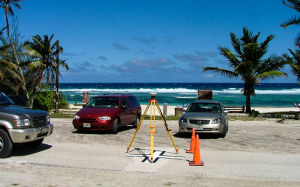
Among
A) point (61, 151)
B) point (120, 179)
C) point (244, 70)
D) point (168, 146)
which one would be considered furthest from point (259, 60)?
point (120, 179)

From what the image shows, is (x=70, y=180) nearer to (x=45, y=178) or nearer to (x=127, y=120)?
(x=45, y=178)

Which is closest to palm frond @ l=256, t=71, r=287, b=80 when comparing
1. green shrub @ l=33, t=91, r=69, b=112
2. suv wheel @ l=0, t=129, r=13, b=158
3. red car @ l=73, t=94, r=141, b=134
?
red car @ l=73, t=94, r=141, b=134

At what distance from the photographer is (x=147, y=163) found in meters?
8.58

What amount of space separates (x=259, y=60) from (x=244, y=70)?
1.34 meters

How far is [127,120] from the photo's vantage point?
1512 cm

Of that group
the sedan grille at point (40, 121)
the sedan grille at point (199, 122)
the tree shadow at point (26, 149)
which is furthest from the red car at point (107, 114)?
the sedan grille at point (40, 121)

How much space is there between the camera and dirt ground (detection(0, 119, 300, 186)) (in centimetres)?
695

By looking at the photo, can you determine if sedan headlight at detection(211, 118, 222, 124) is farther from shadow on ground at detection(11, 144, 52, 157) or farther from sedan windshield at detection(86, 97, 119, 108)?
shadow on ground at detection(11, 144, 52, 157)

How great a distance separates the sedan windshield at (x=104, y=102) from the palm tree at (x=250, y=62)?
12517mm

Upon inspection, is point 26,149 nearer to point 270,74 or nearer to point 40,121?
point 40,121

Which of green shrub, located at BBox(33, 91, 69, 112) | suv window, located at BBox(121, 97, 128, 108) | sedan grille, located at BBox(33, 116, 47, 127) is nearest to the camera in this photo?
sedan grille, located at BBox(33, 116, 47, 127)

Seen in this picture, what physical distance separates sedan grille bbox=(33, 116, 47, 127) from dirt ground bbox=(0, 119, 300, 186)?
0.82 meters

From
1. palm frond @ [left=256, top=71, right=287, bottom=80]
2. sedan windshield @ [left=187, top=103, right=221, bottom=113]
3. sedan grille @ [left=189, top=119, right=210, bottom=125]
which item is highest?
palm frond @ [left=256, top=71, right=287, bottom=80]

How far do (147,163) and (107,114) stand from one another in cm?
544
